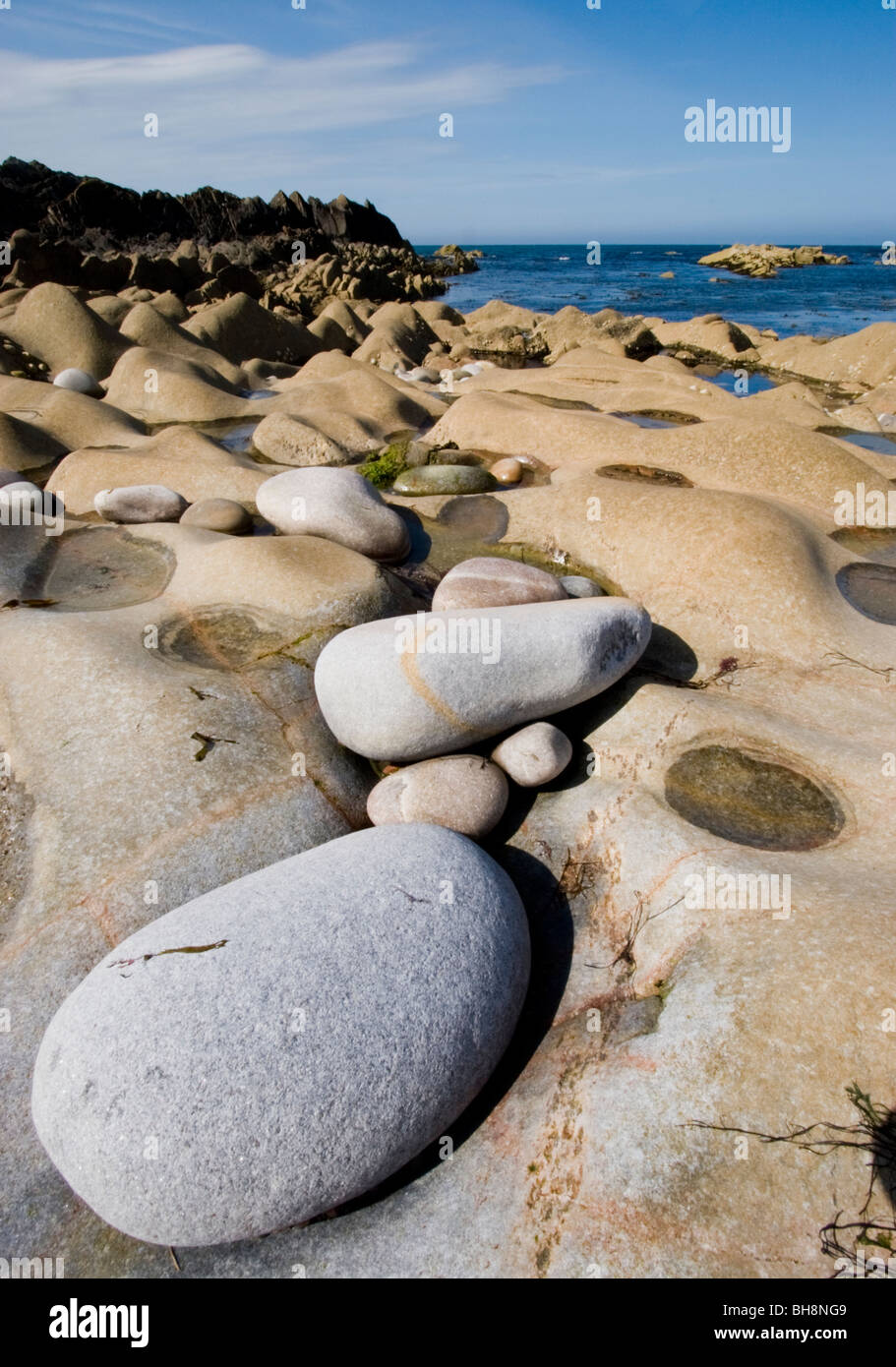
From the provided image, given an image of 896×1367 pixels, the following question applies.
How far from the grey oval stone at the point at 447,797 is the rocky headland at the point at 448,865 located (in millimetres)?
23

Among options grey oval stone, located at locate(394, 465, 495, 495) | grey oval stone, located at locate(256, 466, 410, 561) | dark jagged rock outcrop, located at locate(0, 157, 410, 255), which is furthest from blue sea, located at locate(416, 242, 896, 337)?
grey oval stone, located at locate(256, 466, 410, 561)

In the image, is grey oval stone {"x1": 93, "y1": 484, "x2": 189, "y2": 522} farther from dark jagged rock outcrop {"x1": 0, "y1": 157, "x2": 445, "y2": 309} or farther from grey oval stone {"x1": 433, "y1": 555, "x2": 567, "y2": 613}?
dark jagged rock outcrop {"x1": 0, "y1": 157, "x2": 445, "y2": 309}

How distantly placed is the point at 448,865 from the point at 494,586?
10.00 feet

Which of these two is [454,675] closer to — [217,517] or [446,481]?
[217,517]

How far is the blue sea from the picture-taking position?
135 feet

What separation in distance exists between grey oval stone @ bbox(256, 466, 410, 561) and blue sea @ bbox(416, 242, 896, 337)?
32913 mm

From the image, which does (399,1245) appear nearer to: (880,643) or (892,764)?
(892,764)

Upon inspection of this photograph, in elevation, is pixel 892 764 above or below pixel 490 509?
below

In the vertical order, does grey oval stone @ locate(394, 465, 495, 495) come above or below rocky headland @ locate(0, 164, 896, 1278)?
above

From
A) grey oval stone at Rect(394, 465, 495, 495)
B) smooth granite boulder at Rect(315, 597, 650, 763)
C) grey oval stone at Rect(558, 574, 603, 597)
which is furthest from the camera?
grey oval stone at Rect(394, 465, 495, 495)
